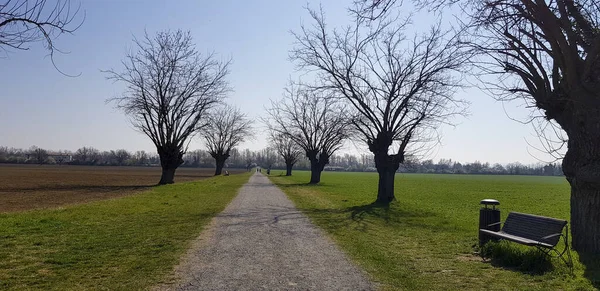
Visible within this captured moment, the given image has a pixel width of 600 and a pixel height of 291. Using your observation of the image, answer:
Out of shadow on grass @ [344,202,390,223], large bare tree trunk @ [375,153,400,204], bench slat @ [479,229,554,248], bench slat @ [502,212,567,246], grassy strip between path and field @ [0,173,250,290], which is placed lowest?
grassy strip between path and field @ [0,173,250,290]

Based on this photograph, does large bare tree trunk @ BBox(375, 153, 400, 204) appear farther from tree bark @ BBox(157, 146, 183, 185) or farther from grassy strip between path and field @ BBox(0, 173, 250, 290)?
tree bark @ BBox(157, 146, 183, 185)

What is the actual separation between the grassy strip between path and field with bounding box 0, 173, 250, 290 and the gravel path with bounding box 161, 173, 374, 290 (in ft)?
1.49

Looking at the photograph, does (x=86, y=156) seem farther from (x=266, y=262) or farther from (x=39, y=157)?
(x=266, y=262)

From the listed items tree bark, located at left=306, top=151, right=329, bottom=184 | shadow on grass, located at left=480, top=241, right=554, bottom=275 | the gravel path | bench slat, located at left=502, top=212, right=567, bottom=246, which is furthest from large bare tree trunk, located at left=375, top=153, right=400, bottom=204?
tree bark, located at left=306, top=151, right=329, bottom=184

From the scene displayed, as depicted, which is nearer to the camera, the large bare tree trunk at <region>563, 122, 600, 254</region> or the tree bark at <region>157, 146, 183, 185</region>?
the large bare tree trunk at <region>563, 122, 600, 254</region>

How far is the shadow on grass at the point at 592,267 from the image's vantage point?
6615mm

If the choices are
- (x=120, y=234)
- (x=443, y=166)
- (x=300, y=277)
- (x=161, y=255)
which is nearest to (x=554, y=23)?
(x=300, y=277)

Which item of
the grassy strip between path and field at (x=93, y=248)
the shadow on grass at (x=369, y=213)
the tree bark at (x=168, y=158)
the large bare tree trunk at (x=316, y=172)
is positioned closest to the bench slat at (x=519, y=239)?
the grassy strip between path and field at (x=93, y=248)

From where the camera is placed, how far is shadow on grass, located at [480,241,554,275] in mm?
7404

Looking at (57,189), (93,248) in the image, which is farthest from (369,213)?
(57,189)

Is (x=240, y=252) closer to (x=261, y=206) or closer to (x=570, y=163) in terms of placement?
(x=570, y=163)

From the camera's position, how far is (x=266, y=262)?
8.02m

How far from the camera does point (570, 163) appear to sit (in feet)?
29.0

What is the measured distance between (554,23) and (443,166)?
610 ft
